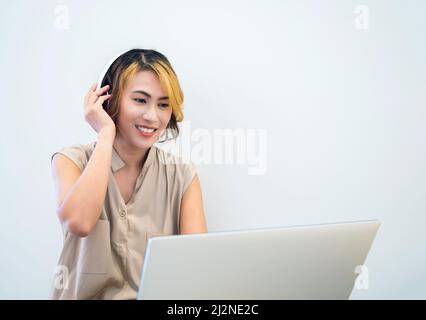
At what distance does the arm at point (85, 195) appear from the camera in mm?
1367

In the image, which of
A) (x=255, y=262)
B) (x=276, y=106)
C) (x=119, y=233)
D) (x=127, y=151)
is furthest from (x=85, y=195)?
(x=276, y=106)

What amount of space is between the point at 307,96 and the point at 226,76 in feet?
1.13

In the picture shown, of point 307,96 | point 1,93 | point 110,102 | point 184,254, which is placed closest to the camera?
point 184,254

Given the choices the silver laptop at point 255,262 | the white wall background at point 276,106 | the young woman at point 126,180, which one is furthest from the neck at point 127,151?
the silver laptop at point 255,262

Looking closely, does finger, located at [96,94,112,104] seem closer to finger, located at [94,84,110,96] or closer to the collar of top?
finger, located at [94,84,110,96]

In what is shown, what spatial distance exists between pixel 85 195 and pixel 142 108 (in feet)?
1.27

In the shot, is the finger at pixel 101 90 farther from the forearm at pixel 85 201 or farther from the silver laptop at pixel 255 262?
the silver laptop at pixel 255 262

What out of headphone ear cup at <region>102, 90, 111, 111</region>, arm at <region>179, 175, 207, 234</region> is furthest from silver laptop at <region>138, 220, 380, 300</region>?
headphone ear cup at <region>102, 90, 111, 111</region>

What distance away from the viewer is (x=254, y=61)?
1.96 metres

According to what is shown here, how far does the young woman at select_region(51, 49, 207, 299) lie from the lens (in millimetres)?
1509

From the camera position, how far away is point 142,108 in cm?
162

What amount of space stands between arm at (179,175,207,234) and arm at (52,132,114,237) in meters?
0.34

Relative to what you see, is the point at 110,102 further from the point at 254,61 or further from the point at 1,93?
the point at 254,61
